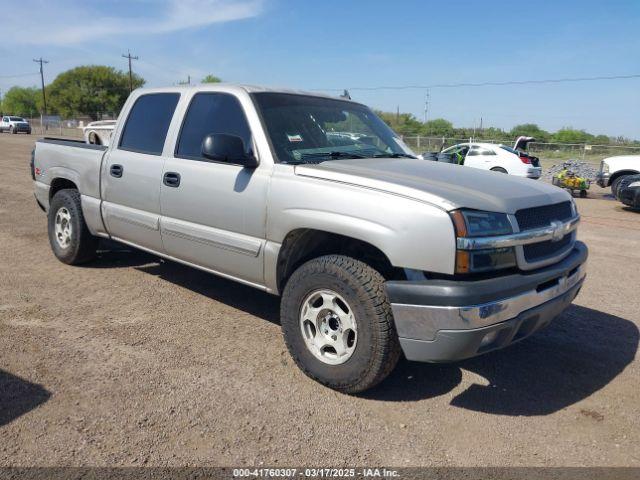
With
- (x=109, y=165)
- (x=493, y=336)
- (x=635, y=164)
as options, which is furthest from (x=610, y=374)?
(x=635, y=164)

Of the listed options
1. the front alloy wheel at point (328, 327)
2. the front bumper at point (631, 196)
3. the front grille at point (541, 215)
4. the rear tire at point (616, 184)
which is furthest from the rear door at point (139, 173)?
the rear tire at point (616, 184)

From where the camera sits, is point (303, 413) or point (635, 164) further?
point (635, 164)

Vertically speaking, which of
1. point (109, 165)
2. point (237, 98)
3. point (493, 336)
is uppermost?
point (237, 98)

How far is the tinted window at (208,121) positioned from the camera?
13.3 feet

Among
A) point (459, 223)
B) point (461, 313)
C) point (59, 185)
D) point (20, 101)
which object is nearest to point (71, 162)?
point (59, 185)

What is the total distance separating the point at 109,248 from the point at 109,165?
6.24ft

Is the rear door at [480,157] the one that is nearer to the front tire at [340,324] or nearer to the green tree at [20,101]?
the front tire at [340,324]

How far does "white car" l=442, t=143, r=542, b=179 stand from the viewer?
17906 millimetres

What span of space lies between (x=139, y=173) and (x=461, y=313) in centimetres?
→ 310

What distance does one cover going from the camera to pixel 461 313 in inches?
111

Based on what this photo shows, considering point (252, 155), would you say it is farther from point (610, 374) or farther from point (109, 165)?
point (610, 374)

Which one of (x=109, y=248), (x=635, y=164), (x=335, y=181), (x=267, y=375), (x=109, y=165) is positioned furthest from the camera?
(x=635, y=164)

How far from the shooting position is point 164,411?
3104mm

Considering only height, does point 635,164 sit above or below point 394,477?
above
